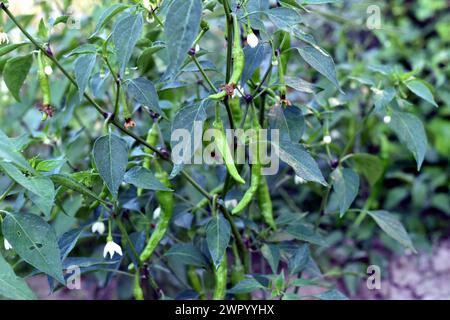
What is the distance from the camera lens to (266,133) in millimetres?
1015

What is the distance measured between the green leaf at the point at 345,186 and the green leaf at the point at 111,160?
46 cm

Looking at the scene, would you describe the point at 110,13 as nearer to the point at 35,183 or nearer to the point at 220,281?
the point at 35,183

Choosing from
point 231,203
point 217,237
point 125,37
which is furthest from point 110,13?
point 231,203

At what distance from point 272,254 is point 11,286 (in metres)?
0.54

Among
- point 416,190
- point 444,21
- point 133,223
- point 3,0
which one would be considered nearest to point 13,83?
point 3,0

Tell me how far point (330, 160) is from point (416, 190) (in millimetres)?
969

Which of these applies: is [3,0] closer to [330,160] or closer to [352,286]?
[330,160]

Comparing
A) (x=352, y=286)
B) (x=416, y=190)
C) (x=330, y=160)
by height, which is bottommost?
(x=352, y=286)

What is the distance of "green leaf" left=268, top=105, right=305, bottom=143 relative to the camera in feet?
3.49

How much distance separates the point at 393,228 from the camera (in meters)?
1.27

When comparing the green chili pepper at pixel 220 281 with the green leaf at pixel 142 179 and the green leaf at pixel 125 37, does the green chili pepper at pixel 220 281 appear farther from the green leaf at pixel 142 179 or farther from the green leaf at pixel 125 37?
the green leaf at pixel 125 37

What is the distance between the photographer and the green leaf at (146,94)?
962 mm

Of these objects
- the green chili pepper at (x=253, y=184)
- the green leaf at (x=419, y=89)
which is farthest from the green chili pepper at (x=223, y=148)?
the green leaf at (x=419, y=89)

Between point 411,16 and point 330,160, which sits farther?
point 411,16
